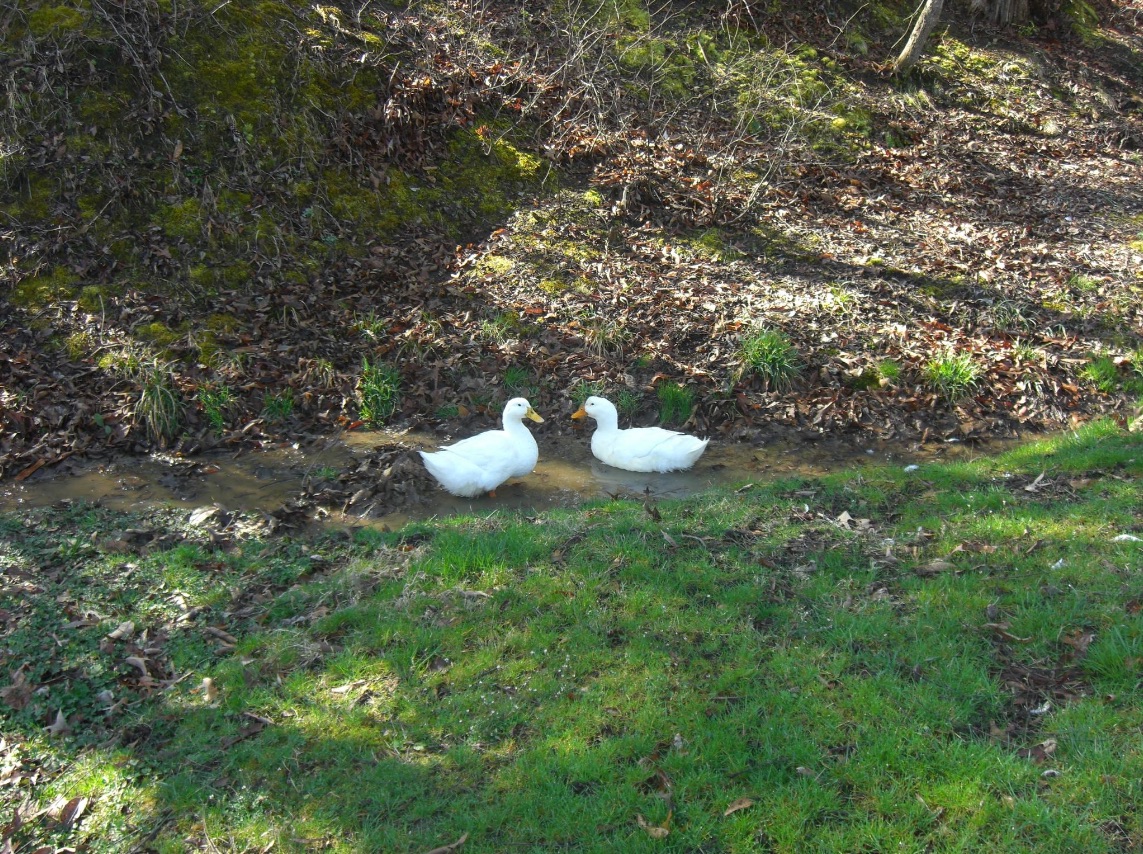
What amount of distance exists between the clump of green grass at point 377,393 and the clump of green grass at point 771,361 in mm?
3519

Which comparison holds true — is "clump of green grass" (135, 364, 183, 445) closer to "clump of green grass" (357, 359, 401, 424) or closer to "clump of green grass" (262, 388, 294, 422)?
"clump of green grass" (262, 388, 294, 422)

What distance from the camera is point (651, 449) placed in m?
7.47


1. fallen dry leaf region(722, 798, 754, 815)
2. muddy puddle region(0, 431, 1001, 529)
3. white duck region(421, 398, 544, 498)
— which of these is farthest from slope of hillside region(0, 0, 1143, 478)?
fallen dry leaf region(722, 798, 754, 815)

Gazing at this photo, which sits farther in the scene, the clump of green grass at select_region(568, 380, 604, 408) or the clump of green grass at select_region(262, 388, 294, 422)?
the clump of green grass at select_region(568, 380, 604, 408)

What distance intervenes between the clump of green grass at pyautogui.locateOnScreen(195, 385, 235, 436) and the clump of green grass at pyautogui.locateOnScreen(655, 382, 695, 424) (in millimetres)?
4236

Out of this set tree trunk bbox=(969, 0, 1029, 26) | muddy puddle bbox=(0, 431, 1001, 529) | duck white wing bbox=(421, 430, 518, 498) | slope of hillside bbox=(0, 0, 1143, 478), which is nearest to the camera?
muddy puddle bbox=(0, 431, 1001, 529)

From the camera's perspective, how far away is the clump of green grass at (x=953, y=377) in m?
8.41

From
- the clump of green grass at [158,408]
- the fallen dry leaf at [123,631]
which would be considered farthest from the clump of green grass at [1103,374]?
the clump of green grass at [158,408]

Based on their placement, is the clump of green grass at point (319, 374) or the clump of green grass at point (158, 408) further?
the clump of green grass at point (319, 374)

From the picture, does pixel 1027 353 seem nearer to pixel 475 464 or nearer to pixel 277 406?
pixel 475 464

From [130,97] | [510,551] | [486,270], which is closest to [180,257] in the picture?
[130,97]

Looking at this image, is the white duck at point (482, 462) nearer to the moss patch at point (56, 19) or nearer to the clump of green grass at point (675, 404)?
the clump of green grass at point (675, 404)

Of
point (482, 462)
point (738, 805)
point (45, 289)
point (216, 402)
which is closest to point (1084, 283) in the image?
point (482, 462)

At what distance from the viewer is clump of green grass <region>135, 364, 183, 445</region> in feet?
25.0
